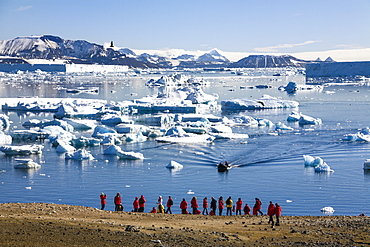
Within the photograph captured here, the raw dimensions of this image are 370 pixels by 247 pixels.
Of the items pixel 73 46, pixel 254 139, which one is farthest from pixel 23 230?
pixel 73 46

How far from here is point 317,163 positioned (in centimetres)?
1719

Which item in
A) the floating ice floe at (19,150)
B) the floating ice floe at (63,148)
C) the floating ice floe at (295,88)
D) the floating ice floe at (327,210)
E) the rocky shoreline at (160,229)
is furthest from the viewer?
the floating ice floe at (295,88)

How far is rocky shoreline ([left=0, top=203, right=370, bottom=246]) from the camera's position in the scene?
300 inches

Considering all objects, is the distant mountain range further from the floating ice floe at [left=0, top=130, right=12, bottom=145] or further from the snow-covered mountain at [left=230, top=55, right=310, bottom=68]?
the floating ice floe at [left=0, top=130, right=12, bottom=145]

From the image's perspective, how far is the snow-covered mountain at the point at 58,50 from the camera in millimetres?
141875

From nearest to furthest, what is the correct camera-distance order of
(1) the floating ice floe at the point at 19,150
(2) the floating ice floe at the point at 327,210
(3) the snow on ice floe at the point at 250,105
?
1. (2) the floating ice floe at the point at 327,210
2. (1) the floating ice floe at the point at 19,150
3. (3) the snow on ice floe at the point at 250,105

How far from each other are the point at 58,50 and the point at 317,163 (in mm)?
140890

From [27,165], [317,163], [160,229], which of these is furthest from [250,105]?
[160,229]

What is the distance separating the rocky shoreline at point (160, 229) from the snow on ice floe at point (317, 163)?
19.2ft

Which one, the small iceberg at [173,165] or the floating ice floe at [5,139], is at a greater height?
the floating ice floe at [5,139]

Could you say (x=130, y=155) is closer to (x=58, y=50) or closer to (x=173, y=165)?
(x=173, y=165)

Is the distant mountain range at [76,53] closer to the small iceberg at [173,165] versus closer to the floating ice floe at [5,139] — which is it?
the floating ice floe at [5,139]

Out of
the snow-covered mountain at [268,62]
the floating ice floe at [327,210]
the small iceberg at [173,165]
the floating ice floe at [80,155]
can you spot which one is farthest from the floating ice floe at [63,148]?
the snow-covered mountain at [268,62]

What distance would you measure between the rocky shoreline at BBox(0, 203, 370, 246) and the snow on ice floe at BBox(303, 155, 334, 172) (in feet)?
19.2
